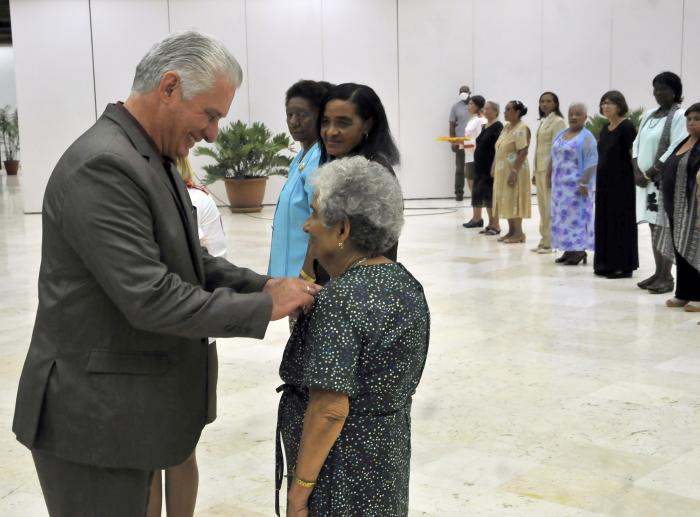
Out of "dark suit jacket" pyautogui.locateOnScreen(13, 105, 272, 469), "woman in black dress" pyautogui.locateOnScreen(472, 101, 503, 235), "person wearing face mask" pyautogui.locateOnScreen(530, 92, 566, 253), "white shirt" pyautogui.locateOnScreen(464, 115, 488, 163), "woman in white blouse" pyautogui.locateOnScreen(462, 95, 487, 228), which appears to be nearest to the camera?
"dark suit jacket" pyautogui.locateOnScreen(13, 105, 272, 469)

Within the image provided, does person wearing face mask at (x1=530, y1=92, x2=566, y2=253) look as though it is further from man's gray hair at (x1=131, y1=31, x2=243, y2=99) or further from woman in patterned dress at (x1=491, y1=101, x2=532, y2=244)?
man's gray hair at (x1=131, y1=31, x2=243, y2=99)

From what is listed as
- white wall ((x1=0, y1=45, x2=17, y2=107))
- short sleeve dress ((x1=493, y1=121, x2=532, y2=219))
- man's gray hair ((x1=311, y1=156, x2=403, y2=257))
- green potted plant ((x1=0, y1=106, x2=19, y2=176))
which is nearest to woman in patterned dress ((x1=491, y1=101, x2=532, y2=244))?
short sleeve dress ((x1=493, y1=121, x2=532, y2=219))

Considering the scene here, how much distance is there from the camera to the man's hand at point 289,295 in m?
2.02

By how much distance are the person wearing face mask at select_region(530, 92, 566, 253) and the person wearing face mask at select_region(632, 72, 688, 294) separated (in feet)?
8.20

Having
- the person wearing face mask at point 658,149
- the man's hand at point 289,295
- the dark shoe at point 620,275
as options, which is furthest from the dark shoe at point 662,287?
the man's hand at point 289,295

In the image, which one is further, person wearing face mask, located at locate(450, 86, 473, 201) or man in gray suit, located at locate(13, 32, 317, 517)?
person wearing face mask, located at locate(450, 86, 473, 201)

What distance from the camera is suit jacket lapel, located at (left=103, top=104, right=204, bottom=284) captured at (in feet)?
6.61

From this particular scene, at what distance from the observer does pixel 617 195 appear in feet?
29.2

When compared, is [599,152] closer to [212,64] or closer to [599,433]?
[599,433]

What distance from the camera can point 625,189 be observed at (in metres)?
8.86

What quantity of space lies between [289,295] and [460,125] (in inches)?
640

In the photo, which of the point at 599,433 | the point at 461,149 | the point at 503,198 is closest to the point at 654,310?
the point at 599,433

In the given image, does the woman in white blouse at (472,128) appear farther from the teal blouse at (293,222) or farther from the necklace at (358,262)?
the necklace at (358,262)

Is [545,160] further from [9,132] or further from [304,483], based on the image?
[9,132]
